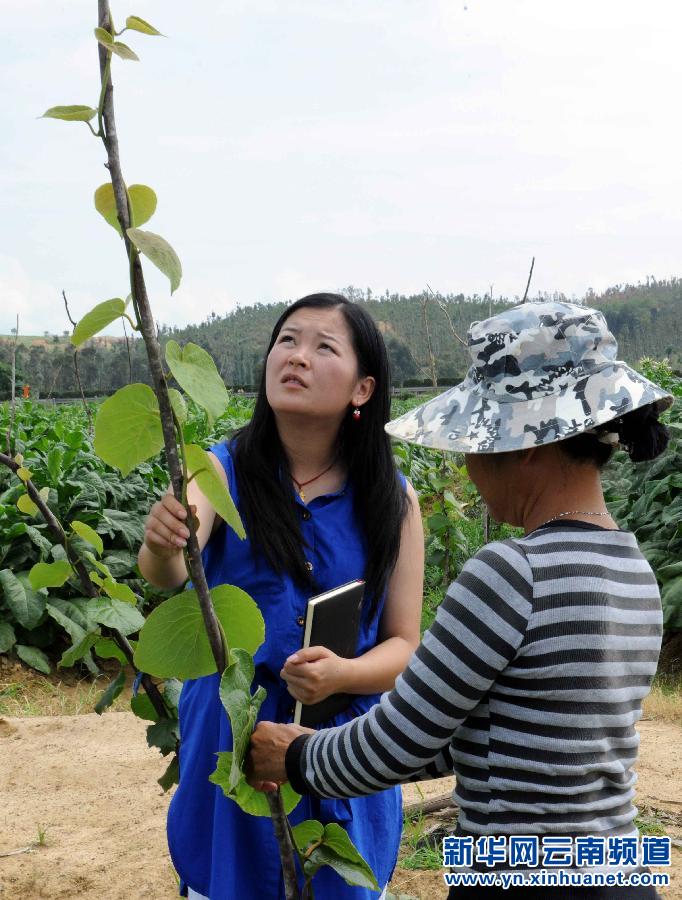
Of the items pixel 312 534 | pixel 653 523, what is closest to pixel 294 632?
pixel 312 534

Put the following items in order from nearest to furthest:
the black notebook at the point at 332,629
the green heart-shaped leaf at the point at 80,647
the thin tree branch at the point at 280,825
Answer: the thin tree branch at the point at 280,825
the black notebook at the point at 332,629
the green heart-shaped leaf at the point at 80,647

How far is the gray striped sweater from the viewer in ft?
3.43

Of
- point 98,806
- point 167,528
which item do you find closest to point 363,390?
point 167,528

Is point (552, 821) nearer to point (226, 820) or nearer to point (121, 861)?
point (226, 820)

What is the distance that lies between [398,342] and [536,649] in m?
38.2

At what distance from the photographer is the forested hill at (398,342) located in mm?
27281

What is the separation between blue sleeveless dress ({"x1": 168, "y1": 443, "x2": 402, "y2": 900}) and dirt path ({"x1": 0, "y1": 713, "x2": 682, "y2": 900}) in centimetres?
101

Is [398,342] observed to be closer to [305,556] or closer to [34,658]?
[34,658]

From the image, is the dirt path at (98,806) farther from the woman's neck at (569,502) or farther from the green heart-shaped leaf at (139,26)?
the green heart-shaped leaf at (139,26)

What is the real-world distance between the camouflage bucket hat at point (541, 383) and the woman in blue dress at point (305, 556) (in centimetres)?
47

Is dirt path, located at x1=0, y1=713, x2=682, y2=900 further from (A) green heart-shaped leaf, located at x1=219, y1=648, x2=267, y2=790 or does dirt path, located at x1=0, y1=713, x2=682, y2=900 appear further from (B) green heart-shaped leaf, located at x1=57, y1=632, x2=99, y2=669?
(A) green heart-shaped leaf, located at x1=219, y1=648, x2=267, y2=790

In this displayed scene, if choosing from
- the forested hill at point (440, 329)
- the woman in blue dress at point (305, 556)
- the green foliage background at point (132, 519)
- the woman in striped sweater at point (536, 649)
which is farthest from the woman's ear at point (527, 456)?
the forested hill at point (440, 329)

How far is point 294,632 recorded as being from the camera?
61.3 inches

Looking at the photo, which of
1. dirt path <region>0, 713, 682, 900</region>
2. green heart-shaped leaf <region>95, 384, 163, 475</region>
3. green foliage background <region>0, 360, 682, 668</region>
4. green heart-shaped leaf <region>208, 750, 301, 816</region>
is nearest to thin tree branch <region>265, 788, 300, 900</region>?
green heart-shaped leaf <region>208, 750, 301, 816</region>
